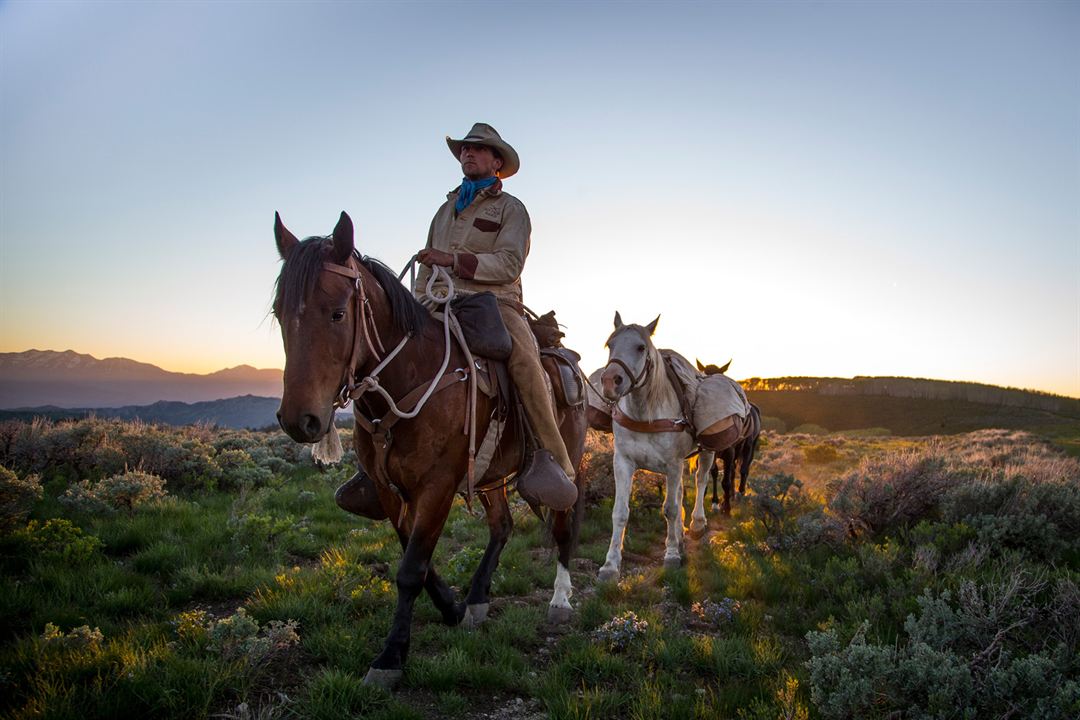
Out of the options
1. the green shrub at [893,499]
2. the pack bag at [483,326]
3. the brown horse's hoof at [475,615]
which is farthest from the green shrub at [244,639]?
the green shrub at [893,499]

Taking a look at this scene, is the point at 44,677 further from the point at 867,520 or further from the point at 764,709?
the point at 867,520

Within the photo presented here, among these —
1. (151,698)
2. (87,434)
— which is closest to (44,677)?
(151,698)

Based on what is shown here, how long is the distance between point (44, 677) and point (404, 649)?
6.83 feet

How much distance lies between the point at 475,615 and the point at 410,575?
140 centimetres

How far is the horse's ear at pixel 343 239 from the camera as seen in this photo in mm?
3109

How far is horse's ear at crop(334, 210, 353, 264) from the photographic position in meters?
3.11

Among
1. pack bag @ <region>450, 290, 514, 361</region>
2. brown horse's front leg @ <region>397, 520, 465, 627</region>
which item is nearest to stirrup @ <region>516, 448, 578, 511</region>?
pack bag @ <region>450, 290, 514, 361</region>

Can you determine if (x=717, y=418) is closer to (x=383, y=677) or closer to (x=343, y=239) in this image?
(x=383, y=677)

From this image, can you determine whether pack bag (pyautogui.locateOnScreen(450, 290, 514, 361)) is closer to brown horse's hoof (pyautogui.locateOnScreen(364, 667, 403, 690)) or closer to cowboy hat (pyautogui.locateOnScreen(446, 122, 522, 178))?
cowboy hat (pyautogui.locateOnScreen(446, 122, 522, 178))

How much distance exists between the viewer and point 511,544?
7.17 meters

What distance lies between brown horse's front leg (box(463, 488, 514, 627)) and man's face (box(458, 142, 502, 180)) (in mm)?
3000

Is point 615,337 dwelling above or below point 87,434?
above

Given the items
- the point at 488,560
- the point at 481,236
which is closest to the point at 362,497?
the point at 488,560

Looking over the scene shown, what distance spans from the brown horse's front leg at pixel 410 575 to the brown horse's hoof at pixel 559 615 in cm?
163
